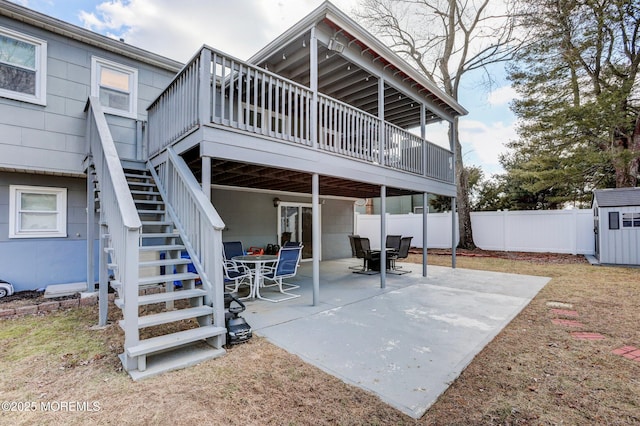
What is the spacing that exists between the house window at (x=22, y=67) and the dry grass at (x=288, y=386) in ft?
13.2

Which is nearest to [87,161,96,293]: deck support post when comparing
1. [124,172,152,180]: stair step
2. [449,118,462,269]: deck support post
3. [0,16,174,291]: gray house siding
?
[124,172,152,180]: stair step

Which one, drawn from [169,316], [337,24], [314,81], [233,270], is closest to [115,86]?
[314,81]

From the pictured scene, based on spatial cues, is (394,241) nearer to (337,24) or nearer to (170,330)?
(337,24)

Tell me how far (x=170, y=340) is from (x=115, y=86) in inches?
232

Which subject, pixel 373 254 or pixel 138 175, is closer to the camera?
pixel 138 175

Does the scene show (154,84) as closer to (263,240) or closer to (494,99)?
(263,240)

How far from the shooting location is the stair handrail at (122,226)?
9.49 feet

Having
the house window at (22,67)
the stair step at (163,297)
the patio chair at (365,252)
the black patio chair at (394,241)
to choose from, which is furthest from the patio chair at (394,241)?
the house window at (22,67)

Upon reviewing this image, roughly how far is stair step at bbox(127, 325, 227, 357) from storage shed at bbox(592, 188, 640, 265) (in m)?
12.2

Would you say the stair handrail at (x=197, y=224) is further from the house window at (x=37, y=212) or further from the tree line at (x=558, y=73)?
the tree line at (x=558, y=73)

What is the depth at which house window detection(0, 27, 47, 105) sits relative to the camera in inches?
207

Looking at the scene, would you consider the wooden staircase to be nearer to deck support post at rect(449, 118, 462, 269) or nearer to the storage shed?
deck support post at rect(449, 118, 462, 269)

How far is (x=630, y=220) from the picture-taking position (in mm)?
9500

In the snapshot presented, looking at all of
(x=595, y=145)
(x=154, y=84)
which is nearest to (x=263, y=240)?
(x=154, y=84)
